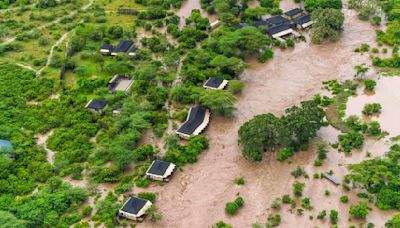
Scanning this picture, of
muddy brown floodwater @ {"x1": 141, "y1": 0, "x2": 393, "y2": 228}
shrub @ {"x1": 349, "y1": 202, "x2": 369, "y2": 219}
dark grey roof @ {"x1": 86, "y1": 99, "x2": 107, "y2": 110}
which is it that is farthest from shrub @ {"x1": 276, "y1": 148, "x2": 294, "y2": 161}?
dark grey roof @ {"x1": 86, "y1": 99, "x2": 107, "y2": 110}

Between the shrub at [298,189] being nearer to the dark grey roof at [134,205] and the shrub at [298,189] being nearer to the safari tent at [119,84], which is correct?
the dark grey roof at [134,205]

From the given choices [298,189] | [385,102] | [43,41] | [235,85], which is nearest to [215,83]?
[235,85]

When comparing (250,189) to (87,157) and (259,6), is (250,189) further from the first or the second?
(259,6)

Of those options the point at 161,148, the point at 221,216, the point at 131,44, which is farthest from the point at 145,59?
the point at 221,216

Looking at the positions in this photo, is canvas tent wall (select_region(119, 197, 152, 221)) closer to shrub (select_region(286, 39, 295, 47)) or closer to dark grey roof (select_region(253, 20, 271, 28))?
shrub (select_region(286, 39, 295, 47))

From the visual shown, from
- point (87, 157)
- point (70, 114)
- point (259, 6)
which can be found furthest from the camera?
point (259, 6)

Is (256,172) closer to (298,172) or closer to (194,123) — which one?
(298,172)
